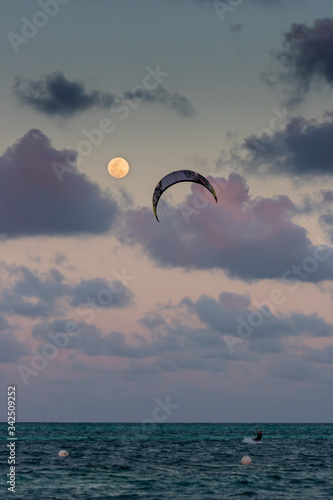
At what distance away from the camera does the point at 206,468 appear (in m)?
45.2

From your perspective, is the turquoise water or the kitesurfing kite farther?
the kitesurfing kite

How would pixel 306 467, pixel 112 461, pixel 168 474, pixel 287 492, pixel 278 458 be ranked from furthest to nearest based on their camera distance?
pixel 278 458 → pixel 112 461 → pixel 306 467 → pixel 168 474 → pixel 287 492

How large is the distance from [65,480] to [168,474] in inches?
272

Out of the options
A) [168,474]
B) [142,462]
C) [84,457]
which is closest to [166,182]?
[168,474]

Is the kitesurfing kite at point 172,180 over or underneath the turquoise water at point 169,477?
over

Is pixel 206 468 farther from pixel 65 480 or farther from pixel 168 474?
pixel 65 480

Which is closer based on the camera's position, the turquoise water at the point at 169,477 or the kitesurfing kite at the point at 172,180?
the turquoise water at the point at 169,477

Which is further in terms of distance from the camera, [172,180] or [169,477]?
[172,180]

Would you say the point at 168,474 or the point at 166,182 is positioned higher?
the point at 166,182

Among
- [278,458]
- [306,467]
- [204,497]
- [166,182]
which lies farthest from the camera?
[278,458]

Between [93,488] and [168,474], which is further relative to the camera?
[168,474]

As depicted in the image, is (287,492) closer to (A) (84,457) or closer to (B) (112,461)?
(B) (112,461)

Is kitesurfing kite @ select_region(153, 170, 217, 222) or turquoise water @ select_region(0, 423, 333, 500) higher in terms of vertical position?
kitesurfing kite @ select_region(153, 170, 217, 222)

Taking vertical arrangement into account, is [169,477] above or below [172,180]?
below
